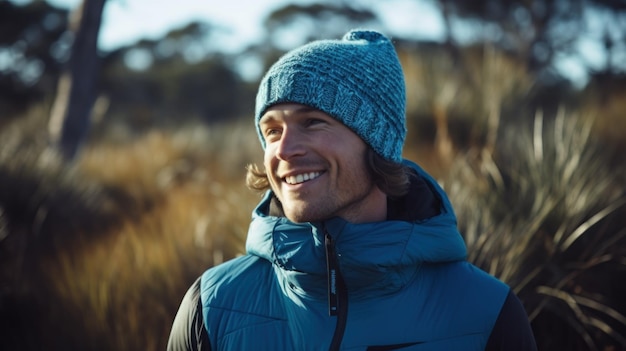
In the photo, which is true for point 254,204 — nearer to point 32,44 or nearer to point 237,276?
point 237,276

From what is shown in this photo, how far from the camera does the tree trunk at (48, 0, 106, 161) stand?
873 centimetres

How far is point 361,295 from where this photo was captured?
251 centimetres

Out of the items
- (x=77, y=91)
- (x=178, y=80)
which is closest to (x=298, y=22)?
(x=178, y=80)

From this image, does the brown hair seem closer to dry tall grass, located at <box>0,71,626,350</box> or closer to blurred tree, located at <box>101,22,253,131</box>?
dry tall grass, located at <box>0,71,626,350</box>

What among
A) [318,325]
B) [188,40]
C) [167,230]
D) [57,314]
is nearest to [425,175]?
[318,325]

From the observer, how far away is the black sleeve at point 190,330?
2.59 meters

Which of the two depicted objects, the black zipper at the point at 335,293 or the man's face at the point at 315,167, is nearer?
the black zipper at the point at 335,293

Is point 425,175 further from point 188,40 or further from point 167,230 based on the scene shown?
point 188,40

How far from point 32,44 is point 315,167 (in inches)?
855

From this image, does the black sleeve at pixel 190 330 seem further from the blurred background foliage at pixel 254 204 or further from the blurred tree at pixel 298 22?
the blurred tree at pixel 298 22

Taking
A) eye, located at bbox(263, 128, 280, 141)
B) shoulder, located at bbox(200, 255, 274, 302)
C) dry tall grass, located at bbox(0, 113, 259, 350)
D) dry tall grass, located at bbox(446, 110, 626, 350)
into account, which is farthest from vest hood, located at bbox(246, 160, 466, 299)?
dry tall grass, located at bbox(0, 113, 259, 350)

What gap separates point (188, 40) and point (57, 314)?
31.5 meters

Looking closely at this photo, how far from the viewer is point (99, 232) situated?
769 centimetres

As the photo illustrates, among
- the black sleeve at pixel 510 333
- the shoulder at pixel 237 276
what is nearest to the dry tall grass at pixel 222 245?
the black sleeve at pixel 510 333
